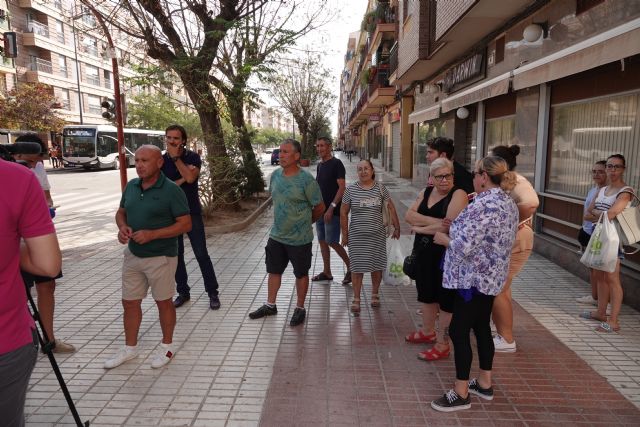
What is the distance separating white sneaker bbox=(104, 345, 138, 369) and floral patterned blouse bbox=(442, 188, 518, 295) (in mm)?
2566

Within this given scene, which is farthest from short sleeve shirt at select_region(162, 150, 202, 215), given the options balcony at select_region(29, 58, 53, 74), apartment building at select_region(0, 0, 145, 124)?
balcony at select_region(29, 58, 53, 74)

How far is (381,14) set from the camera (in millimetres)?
22656

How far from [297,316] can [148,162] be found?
2.03 metres

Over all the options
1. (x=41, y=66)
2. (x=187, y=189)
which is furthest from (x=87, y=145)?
(x=187, y=189)

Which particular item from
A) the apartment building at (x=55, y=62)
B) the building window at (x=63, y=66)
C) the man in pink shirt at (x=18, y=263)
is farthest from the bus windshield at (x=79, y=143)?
the man in pink shirt at (x=18, y=263)

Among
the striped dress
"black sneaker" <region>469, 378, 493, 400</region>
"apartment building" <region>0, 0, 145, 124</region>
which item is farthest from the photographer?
"apartment building" <region>0, 0, 145, 124</region>

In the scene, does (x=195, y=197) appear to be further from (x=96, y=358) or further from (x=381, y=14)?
(x=381, y=14)

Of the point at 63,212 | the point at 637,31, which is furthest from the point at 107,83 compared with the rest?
the point at 637,31

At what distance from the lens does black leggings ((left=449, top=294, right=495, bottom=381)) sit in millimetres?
3055

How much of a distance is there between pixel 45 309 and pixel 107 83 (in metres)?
52.8

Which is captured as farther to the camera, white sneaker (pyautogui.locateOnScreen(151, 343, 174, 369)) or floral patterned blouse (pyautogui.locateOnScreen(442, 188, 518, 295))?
white sneaker (pyautogui.locateOnScreen(151, 343, 174, 369))

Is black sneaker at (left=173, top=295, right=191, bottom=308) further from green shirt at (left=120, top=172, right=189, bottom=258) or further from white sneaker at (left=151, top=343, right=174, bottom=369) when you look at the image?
green shirt at (left=120, top=172, right=189, bottom=258)

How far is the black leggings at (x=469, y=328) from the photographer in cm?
305

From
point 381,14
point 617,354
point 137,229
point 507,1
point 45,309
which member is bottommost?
point 617,354
